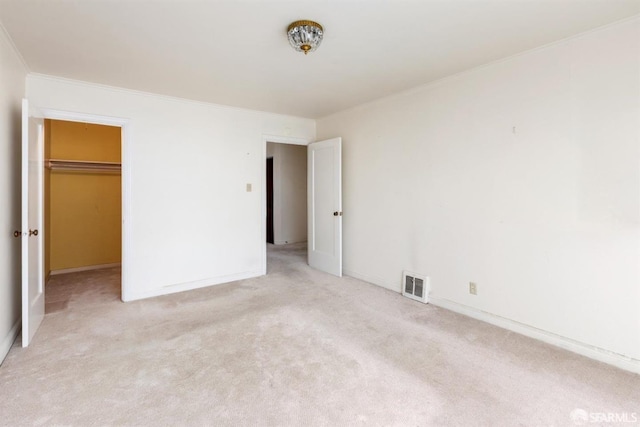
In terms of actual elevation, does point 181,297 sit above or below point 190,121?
below

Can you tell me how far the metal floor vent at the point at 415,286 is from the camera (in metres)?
3.38

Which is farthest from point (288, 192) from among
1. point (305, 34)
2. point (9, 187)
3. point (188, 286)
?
point (305, 34)

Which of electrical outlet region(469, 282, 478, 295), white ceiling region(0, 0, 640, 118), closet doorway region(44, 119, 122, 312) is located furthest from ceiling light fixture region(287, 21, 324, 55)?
closet doorway region(44, 119, 122, 312)

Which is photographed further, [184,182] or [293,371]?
[184,182]

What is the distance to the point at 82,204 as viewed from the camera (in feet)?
15.8

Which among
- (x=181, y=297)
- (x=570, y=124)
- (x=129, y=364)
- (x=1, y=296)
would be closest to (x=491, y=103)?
(x=570, y=124)

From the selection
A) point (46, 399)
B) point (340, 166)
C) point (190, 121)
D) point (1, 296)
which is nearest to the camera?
point (46, 399)

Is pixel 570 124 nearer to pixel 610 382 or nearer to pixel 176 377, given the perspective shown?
pixel 610 382

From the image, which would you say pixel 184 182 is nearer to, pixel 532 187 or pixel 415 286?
pixel 415 286

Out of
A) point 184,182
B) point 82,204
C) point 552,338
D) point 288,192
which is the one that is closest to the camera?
point 552,338

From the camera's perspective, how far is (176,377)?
2.03 m

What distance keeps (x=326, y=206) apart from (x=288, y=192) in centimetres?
302

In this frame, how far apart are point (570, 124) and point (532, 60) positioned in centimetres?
62

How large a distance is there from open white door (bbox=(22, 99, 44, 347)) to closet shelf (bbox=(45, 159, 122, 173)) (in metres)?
1.85
